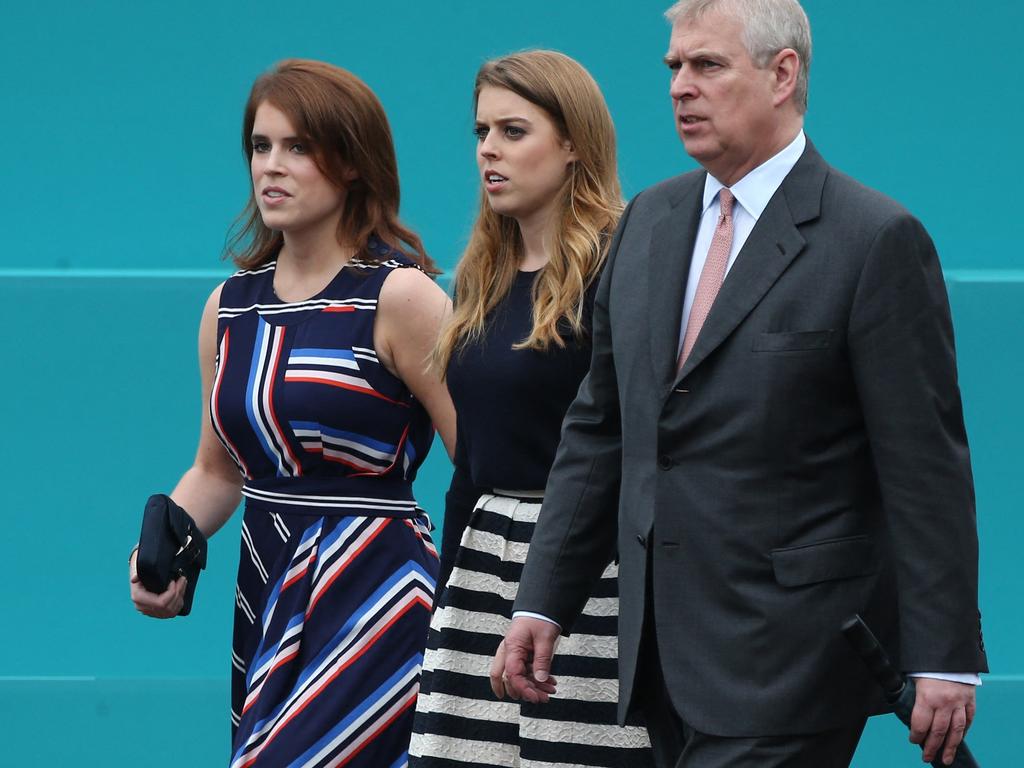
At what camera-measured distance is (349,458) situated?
3396 millimetres

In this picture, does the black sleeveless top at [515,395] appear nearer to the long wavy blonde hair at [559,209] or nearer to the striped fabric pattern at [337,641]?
the long wavy blonde hair at [559,209]

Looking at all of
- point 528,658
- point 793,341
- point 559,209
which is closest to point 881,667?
point 793,341

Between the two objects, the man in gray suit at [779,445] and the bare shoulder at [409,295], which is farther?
the bare shoulder at [409,295]

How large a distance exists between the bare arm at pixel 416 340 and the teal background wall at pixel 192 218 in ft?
5.52

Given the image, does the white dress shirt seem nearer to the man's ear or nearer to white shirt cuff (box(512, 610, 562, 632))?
the man's ear

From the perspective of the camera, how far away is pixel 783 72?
8.40 ft

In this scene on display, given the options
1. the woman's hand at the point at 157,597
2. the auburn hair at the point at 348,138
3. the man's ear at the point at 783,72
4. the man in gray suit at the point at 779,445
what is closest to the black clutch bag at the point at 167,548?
the woman's hand at the point at 157,597

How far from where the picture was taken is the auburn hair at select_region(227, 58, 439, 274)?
3477mm

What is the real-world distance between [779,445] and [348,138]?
1296 millimetres

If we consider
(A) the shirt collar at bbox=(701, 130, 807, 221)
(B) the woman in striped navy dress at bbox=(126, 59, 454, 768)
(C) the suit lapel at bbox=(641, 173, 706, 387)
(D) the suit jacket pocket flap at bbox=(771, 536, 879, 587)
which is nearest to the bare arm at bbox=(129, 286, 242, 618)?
(B) the woman in striped navy dress at bbox=(126, 59, 454, 768)

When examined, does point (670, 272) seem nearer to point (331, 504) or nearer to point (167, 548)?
point (331, 504)

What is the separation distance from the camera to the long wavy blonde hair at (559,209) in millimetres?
3113

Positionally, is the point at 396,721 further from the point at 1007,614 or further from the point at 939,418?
the point at 1007,614

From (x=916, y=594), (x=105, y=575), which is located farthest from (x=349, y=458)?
(x=105, y=575)
